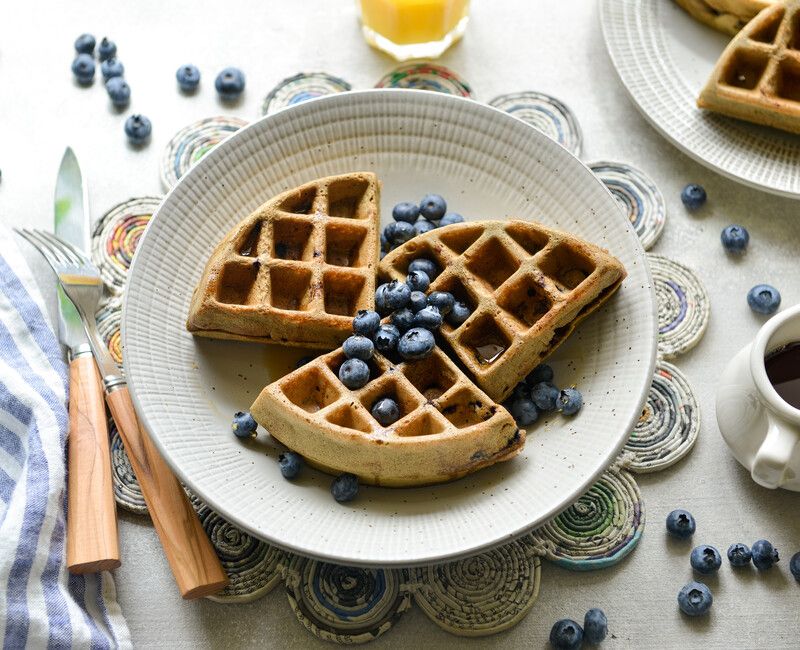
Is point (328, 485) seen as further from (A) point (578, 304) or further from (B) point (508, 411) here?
(A) point (578, 304)

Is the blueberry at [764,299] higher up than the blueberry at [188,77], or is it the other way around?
the blueberry at [188,77]

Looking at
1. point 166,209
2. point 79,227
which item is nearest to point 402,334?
point 166,209

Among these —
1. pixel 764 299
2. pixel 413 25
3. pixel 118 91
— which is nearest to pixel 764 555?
pixel 764 299

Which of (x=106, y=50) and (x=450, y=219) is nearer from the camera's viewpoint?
(x=450, y=219)

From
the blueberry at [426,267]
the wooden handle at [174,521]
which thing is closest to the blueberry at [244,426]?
the wooden handle at [174,521]

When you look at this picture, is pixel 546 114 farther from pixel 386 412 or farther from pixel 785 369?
pixel 386 412

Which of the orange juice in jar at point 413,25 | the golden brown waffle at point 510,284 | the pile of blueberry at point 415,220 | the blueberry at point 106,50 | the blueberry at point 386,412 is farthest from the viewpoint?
the blueberry at point 106,50

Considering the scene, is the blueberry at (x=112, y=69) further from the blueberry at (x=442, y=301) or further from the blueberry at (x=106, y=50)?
the blueberry at (x=442, y=301)
